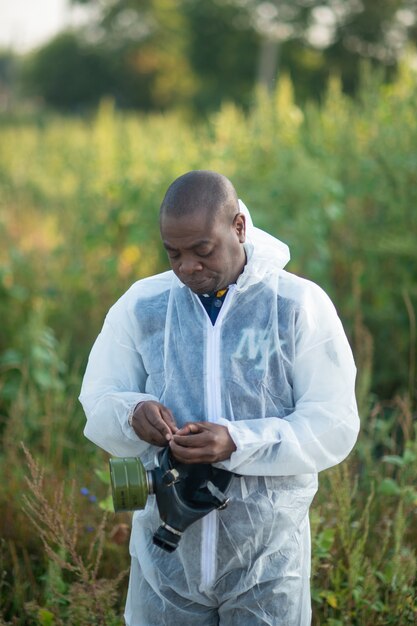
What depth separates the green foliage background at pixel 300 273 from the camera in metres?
2.71

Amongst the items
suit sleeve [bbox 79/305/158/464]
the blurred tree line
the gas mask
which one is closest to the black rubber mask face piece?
the gas mask

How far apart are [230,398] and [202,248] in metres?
0.35

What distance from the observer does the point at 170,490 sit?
188 centimetres

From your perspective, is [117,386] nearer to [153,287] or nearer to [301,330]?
[153,287]

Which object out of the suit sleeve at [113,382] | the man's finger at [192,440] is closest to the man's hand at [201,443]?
the man's finger at [192,440]

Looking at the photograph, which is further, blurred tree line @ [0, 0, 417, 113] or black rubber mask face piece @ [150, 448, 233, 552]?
blurred tree line @ [0, 0, 417, 113]

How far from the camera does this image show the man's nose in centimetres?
188

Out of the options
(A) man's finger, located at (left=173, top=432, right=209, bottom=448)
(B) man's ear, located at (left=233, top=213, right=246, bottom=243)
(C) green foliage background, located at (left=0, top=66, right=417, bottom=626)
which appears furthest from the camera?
(C) green foliage background, located at (left=0, top=66, right=417, bottom=626)

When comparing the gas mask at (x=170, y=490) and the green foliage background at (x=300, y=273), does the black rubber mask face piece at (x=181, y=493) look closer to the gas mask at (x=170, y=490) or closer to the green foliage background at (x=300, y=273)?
the gas mask at (x=170, y=490)

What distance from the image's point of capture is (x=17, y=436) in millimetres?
3510

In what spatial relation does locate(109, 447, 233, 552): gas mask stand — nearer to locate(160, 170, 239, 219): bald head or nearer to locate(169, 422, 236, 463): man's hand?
locate(169, 422, 236, 463): man's hand

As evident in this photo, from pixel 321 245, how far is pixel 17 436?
193 cm

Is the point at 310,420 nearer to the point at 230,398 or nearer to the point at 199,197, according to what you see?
the point at 230,398

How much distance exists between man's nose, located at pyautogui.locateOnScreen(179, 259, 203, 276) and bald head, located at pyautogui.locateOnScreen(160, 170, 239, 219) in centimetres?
10
